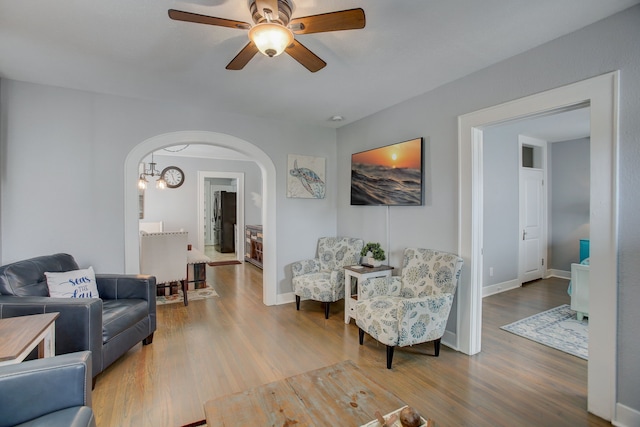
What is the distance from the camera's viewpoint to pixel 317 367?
2.52 meters

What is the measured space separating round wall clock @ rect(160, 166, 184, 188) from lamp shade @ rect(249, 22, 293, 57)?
611 cm

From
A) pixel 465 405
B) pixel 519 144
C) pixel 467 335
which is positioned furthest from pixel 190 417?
pixel 519 144

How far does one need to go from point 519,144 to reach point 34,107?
644 cm

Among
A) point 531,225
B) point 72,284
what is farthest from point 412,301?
point 531,225

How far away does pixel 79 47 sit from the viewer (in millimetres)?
2242

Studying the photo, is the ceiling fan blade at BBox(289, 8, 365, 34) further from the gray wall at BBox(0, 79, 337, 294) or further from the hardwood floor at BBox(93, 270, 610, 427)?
the gray wall at BBox(0, 79, 337, 294)

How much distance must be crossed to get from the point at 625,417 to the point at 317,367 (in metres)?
2.02

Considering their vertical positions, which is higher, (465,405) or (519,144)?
(519,144)

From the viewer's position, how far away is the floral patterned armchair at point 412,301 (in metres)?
2.45

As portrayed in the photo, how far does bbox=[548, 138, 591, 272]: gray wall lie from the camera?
5184mm

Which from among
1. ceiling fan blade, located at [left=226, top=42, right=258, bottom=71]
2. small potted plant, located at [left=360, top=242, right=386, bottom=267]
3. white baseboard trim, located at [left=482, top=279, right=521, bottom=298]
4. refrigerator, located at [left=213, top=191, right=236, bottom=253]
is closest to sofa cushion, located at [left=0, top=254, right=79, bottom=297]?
ceiling fan blade, located at [left=226, top=42, right=258, bottom=71]

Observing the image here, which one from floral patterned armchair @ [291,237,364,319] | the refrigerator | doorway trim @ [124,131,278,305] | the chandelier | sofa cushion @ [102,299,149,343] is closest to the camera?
sofa cushion @ [102,299,149,343]

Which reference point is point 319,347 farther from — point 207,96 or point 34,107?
point 34,107

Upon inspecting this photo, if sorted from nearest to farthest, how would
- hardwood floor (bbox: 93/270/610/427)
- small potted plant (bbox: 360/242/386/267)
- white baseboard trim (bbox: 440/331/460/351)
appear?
hardwood floor (bbox: 93/270/610/427), white baseboard trim (bbox: 440/331/460/351), small potted plant (bbox: 360/242/386/267)
